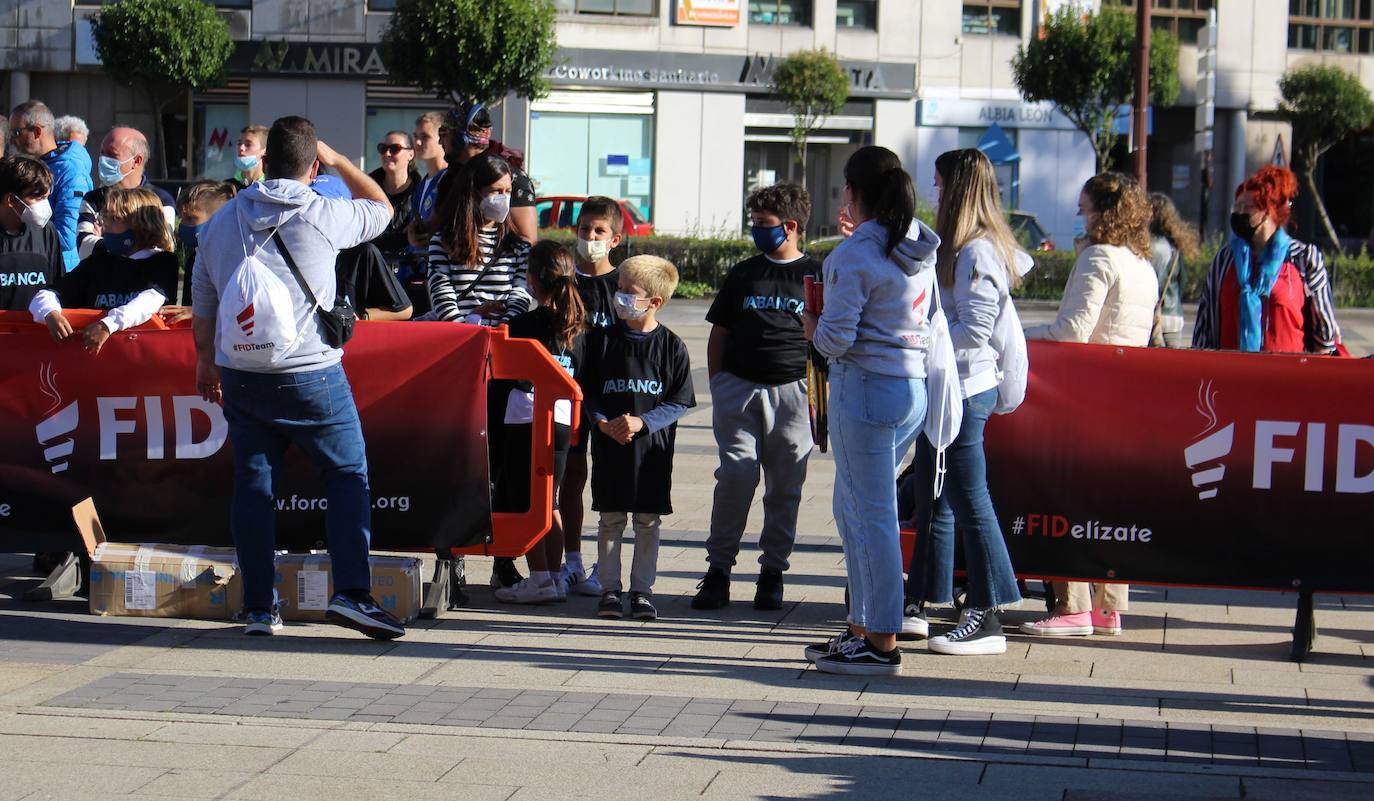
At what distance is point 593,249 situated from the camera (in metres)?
7.14

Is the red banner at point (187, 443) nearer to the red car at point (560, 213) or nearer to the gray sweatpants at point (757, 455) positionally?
the gray sweatpants at point (757, 455)

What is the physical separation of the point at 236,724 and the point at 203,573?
1.69m

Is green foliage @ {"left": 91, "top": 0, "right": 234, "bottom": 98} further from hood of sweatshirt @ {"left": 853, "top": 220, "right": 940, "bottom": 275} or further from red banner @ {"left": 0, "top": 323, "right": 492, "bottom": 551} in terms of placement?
hood of sweatshirt @ {"left": 853, "top": 220, "right": 940, "bottom": 275}

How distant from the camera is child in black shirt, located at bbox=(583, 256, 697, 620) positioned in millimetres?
6746

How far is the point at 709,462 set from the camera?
11344 millimetres

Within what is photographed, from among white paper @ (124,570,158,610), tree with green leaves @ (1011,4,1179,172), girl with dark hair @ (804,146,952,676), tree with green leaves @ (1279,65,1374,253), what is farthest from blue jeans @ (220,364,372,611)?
tree with green leaves @ (1279,65,1374,253)

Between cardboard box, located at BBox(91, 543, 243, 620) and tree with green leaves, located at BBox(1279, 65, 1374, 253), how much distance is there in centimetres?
3540

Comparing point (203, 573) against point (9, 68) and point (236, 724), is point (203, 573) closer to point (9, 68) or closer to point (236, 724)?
point (236, 724)

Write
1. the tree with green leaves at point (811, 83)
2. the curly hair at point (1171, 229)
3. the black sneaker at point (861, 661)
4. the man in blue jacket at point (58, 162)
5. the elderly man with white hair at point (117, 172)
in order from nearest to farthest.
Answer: the black sneaker at point (861, 661)
the elderly man with white hair at point (117, 172)
the curly hair at point (1171, 229)
the man in blue jacket at point (58, 162)
the tree with green leaves at point (811, 83)

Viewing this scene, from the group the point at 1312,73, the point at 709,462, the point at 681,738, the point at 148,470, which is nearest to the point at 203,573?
the point at 148,470

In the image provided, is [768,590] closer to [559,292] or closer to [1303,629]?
[559,292]

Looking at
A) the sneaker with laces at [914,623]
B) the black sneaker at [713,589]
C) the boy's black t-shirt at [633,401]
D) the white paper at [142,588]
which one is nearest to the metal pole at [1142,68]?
the black sneaker at [713,589]

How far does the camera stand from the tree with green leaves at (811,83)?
3600 cm

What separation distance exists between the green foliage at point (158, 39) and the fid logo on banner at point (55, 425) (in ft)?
91.8
